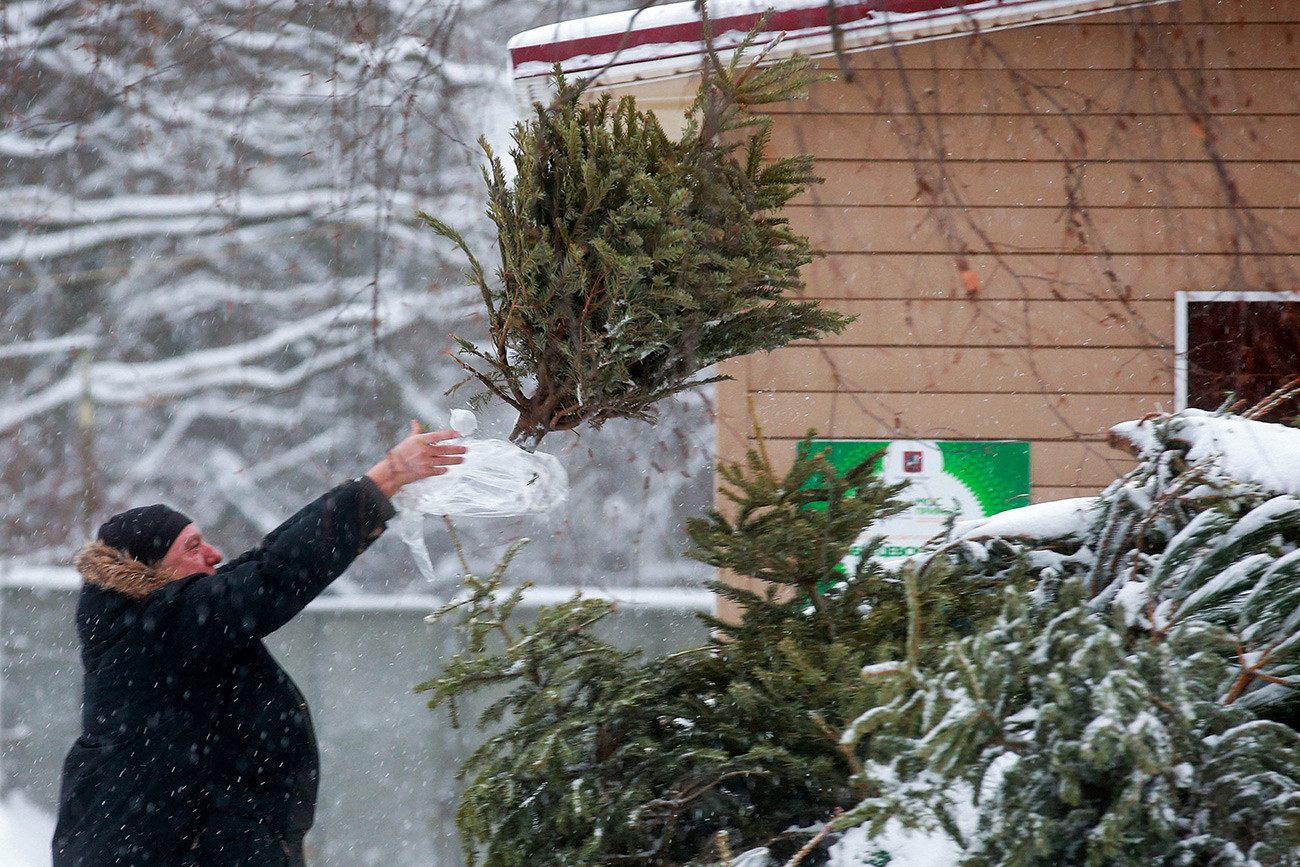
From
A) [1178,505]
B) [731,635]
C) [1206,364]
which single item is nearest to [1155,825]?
[1178,505]

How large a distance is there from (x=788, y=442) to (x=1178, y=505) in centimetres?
244

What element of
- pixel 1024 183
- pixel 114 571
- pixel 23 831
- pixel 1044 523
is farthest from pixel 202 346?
pixel 1044 523

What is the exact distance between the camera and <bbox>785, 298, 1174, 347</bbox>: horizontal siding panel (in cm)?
423

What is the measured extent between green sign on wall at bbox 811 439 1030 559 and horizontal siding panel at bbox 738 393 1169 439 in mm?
51

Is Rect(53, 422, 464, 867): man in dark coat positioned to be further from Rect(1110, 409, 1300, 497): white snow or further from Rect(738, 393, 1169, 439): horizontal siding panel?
Rect(738, 393, 1169, 439): horizontal siding panel

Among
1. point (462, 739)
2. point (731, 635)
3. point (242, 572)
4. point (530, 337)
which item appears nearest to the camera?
point (530, 337)

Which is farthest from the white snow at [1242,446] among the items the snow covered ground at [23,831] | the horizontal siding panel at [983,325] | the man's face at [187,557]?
the snow covered ground at [23,831]

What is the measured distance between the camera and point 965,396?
4.23 meters

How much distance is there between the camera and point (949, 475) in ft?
13.8

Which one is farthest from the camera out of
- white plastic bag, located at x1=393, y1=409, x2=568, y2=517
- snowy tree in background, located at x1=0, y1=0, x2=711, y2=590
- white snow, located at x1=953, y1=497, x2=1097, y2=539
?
snowy tree in background, located at x1=0, y1=0, x2=711, y2=590

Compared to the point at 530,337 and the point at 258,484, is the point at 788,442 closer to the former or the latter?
the point at 530,337

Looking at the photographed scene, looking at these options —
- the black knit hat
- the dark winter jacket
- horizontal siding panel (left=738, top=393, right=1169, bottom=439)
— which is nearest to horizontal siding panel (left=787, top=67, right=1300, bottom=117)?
horizontal siding panel (left=738, top=393, right=1169, bottom=439)

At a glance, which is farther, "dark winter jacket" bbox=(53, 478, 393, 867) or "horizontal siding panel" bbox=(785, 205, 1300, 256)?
"horizontal siding panel" bbox=(785, 205, 1300, 256)

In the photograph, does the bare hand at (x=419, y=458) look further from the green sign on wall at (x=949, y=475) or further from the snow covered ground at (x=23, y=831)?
the snow covered ground at (x=23, y=831)
